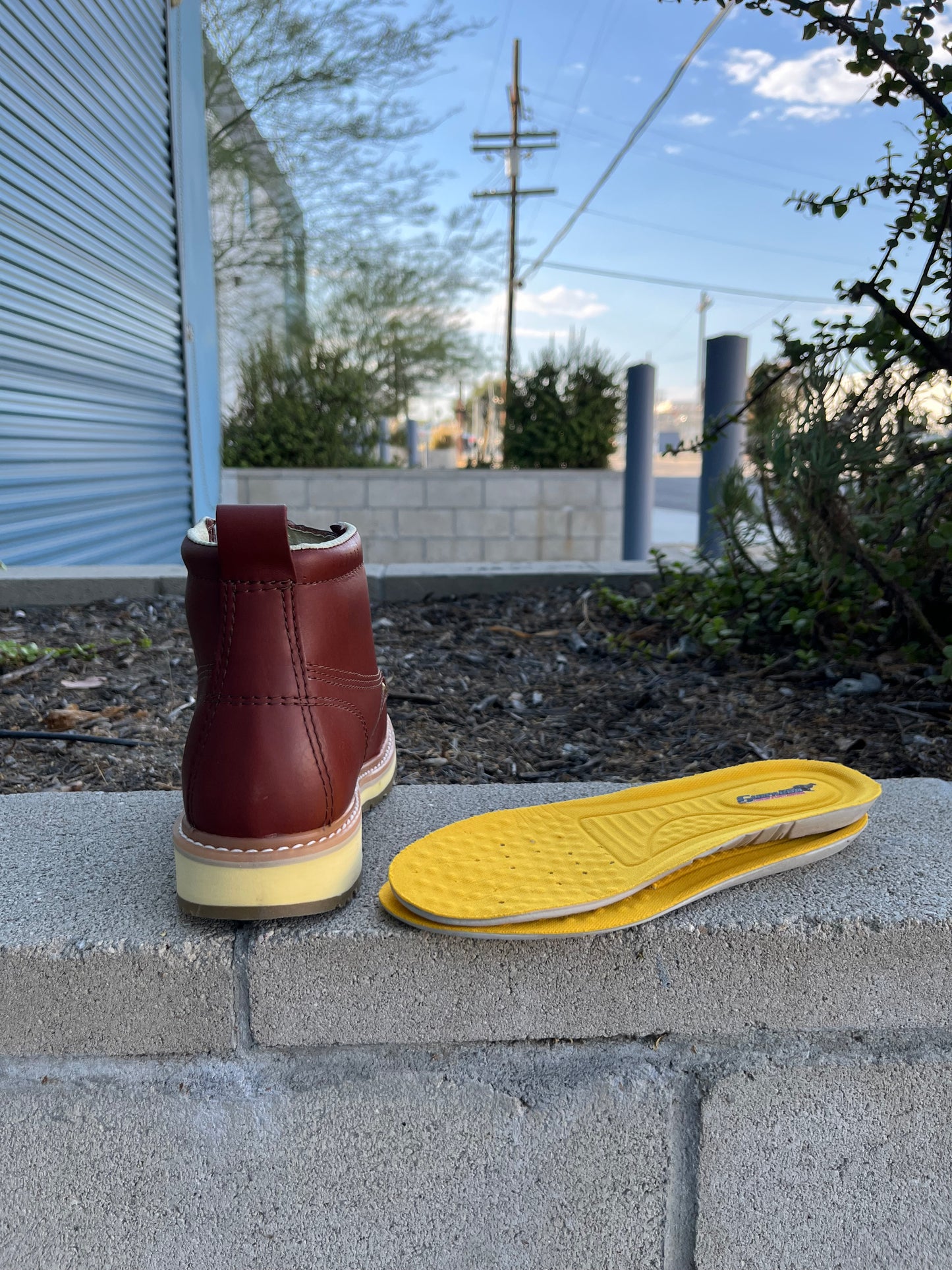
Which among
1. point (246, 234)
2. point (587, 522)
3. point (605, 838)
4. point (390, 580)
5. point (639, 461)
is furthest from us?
point (246, 234)

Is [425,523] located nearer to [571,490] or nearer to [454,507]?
[454,507]

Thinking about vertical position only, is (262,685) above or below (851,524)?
below

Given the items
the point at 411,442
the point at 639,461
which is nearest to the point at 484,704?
the point at 639,461

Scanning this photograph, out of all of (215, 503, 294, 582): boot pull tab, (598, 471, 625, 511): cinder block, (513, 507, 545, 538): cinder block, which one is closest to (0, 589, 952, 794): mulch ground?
(215, 503, 294, 582): boot pull tab

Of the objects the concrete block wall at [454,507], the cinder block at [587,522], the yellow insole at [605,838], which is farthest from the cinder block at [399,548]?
the yellow insole at [605,838]

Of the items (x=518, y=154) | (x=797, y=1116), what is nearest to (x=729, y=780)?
(x=797, y=1116)

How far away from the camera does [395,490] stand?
22.9 ft

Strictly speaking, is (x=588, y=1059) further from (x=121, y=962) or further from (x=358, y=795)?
(x=121, y=962)

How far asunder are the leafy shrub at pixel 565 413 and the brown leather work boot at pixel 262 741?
663 centimetres

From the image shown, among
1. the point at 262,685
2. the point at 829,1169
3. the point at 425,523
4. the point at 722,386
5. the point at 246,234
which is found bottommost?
the point at 829,1169

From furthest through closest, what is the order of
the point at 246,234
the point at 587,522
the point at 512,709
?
the point at 246,234 < the point at 587,522 < the point at 512,709

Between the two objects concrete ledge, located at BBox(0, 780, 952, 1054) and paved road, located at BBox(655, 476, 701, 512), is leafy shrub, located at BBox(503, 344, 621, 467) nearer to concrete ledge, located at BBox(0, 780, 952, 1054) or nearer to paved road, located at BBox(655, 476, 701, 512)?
concrete ledge, located at BBox(0, 780, 952, 1054)

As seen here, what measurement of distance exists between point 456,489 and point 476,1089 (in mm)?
6332

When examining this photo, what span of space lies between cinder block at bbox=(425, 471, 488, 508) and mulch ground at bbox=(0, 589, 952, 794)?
14.6ft
